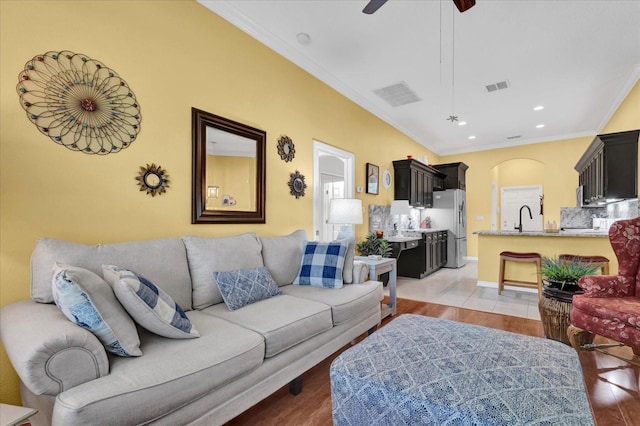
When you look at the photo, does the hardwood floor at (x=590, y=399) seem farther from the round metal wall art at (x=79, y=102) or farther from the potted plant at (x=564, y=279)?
the round metal wall art at (x=79, y=102)

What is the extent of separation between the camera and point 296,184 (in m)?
3.59

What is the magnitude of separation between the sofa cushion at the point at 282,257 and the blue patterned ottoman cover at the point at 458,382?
4.23 ft

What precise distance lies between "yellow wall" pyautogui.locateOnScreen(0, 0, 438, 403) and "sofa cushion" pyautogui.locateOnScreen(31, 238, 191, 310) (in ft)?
0.88

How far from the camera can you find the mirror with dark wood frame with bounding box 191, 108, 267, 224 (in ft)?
8.41

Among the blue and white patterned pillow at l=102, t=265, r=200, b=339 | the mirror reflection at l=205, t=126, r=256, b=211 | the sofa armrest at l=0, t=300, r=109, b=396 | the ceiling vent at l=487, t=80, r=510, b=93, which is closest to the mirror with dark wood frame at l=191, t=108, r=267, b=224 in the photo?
the mirror reflection at l=205, t=126, r=256, b=211

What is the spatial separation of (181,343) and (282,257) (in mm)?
1353

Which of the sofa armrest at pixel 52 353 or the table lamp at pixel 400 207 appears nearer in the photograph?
the sofa armrest at pixel 52 353

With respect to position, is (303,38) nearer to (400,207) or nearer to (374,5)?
(374,5)

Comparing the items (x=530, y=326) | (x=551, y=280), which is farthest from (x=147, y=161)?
(x=530, y=326)

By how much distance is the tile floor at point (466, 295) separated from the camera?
385 cm

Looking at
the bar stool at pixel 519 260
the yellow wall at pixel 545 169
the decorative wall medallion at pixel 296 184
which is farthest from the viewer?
the yellow wall at pixel 545 169

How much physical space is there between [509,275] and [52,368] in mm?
5304

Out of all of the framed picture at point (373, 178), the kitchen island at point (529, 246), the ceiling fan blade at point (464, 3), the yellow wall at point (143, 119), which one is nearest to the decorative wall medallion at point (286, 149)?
the yellow wall at point (143, 119)

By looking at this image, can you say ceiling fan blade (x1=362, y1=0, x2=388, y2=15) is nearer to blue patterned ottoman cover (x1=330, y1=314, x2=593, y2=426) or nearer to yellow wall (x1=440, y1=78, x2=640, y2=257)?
blue patterned ottoman cover (x1=330, y1=314, x2=593, y2=426)
